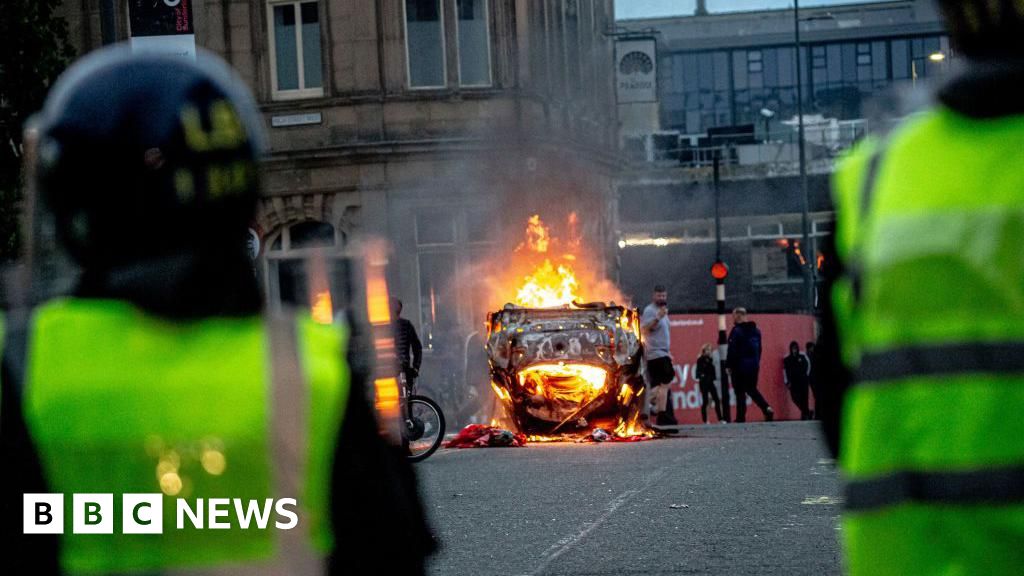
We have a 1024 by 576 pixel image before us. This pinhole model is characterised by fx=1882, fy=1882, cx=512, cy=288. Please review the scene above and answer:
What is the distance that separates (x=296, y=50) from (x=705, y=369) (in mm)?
9867

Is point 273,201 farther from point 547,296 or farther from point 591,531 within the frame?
point 591,531

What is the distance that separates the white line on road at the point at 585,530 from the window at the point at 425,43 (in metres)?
19.2

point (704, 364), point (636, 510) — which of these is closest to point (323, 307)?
point (636, 510)

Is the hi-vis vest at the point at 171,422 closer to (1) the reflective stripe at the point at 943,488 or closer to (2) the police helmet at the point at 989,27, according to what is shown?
(1) the reflective stripe at the point at 943,488

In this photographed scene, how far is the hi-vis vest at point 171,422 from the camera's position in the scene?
90.8 inches

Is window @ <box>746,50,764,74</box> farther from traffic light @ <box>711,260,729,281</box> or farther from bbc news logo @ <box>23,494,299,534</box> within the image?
bbc news logo @ <box>23,494,299,534</box>

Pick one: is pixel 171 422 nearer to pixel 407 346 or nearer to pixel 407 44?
pixel 407 346

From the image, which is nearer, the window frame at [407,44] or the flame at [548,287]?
the flame at [548,287]

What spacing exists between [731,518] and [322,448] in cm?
906

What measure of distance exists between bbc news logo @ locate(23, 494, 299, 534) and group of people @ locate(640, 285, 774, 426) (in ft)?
66.8

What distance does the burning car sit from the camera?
1959cm

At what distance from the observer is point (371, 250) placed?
12.7ft

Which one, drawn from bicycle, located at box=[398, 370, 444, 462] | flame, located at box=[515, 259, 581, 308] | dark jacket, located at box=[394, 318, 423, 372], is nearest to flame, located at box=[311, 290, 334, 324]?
bicycle, located at box=[398, 370, 444, 462]

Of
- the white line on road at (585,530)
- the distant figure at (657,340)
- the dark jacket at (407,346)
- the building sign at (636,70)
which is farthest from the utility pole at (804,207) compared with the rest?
the white line on road at (585,530)
